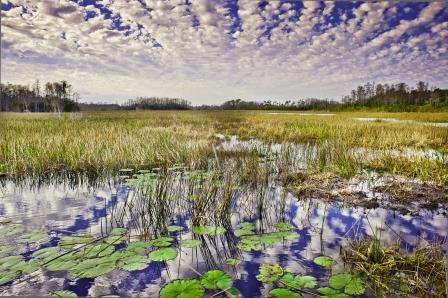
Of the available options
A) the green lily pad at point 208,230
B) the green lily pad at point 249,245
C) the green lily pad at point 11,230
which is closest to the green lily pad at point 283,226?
the green lily pad at point 249,245

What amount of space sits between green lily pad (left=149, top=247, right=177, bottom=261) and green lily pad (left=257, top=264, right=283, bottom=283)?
1.95 ft

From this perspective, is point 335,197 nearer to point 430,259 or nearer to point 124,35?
point 430,259

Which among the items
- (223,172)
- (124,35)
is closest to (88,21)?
(124,35)

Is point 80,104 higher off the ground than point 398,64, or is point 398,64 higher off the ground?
point 398,64

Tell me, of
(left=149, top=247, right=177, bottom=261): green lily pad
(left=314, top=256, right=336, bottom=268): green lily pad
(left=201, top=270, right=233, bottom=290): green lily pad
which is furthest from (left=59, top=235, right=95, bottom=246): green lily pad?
(left=314, top=256, right=336, bottom=268): green lily pad

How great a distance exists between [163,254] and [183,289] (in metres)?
0.38

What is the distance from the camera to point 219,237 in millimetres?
2494

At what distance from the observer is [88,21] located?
3408 millimetres

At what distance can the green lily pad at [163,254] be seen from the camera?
6.83 ft

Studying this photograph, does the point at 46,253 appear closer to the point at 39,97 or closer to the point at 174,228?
the point at 174,228

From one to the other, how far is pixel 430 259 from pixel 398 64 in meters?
2.36

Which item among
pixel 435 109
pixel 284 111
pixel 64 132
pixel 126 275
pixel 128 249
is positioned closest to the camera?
pixel 126 275

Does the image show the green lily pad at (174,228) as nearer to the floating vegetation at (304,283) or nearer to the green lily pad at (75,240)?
the green lily pad at (75,240)

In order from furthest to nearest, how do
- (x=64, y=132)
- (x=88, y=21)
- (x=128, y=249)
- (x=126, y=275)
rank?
(x=64, y=132) < (x=88, y=21) < (x=128, y=249) < (x=126, y=275)
